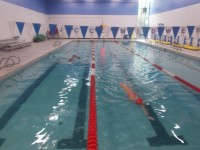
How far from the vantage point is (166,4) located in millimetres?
15352

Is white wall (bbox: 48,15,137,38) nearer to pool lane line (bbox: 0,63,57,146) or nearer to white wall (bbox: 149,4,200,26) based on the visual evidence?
white wall (bbox: 149,4,200,26)

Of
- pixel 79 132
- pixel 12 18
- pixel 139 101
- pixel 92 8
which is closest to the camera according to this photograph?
pixel 79 132

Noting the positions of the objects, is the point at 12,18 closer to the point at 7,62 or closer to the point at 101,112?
the point at 7,62

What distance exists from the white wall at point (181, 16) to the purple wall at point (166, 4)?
0.78 feet

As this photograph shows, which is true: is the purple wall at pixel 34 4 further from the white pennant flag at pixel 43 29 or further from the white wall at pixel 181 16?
the white wall at pixel 181 16

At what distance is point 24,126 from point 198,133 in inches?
81.8

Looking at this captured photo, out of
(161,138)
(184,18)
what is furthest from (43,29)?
(161,138)

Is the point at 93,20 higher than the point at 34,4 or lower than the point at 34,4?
lower

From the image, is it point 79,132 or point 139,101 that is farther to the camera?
point 139,101

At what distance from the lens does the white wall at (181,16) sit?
10.9 meters

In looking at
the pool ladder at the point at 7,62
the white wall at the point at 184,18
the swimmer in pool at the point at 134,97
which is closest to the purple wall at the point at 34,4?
the pool ladder at the point at 7,62

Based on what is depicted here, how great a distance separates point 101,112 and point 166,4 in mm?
14607

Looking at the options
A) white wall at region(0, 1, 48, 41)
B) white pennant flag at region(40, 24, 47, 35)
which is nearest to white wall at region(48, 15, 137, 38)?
white pennant flag at region(40, 24, 47, 35)

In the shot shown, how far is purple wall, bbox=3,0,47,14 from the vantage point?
12.0 metres
